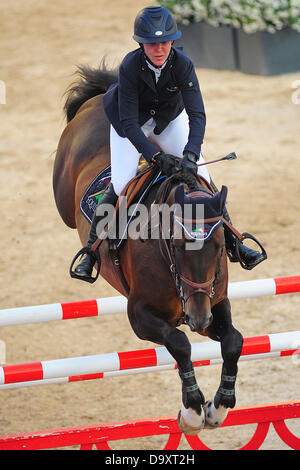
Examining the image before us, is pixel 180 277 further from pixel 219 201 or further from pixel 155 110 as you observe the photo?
pixel 155 110

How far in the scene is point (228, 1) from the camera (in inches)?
553

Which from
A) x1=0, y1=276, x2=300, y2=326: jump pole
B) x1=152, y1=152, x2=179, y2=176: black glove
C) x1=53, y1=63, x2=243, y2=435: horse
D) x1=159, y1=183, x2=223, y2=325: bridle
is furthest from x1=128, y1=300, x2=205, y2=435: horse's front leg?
x1=152, y1=152, x2=179, y2=176: black glove

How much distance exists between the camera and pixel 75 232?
1013 centimetres

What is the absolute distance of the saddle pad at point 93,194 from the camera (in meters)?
5.61

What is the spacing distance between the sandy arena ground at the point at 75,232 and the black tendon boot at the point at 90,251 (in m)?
1.86

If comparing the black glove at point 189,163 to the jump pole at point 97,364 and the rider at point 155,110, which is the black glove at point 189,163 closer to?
the rider at point 155,110

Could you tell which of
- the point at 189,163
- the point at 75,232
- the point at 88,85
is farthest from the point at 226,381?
the point at 75,232

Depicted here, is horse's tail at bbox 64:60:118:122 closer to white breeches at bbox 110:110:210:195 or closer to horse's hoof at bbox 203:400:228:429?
white breeches at bbox 110:110:210:195

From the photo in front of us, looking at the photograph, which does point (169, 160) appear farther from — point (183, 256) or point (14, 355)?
point (14, 355)

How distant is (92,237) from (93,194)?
18.2 inches

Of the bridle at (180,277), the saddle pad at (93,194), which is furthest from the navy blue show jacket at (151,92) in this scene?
the saddle pad at (93,194)

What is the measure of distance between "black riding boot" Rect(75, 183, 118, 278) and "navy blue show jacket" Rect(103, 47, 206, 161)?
17.9 inches
